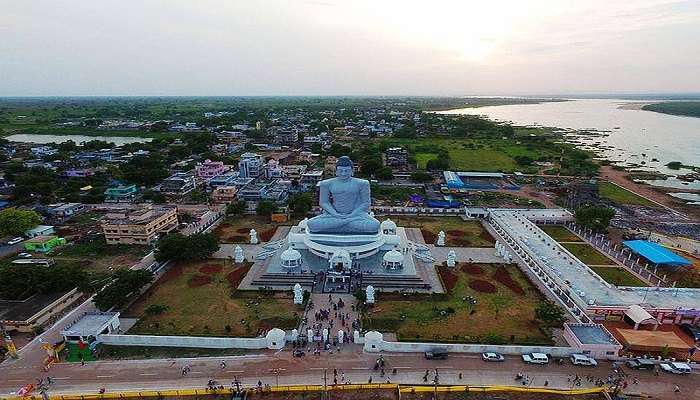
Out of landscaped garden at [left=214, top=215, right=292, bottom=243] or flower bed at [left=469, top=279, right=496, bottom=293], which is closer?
flower bed at [left=469, top=279, right=496, bottom=293]

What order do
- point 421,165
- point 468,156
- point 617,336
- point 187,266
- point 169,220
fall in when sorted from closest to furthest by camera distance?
point 617,336 → point 187,266 → point 169,220 → point 421,165 → point 468,156

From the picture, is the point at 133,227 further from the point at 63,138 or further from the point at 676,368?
the point at 63,138

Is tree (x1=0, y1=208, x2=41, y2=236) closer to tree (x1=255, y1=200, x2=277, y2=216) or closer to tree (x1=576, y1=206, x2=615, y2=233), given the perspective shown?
tree (x1=255, y1=200, x2=277, y2=216)

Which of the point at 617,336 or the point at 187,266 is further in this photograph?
the point at 187,266

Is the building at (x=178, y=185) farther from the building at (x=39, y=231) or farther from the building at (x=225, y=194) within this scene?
the building at (x=39, y=231)

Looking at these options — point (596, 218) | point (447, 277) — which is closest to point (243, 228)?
point (447, 277)

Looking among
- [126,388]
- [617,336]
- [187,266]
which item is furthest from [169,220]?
[617,336]

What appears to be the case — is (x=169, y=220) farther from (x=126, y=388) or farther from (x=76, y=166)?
(x=76, y=166)

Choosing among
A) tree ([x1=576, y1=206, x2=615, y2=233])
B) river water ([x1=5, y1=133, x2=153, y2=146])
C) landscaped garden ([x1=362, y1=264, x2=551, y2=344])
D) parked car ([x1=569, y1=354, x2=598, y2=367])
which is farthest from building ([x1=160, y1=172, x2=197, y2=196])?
river water ([x1=5, y1=133, x2=153, y2=146])
